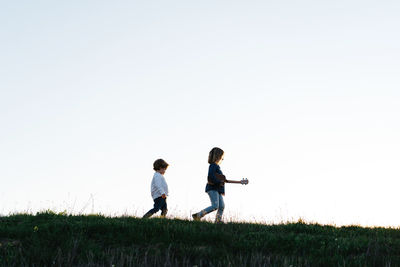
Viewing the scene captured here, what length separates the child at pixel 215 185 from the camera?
12766 mm

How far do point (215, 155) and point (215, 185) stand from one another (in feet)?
2.85

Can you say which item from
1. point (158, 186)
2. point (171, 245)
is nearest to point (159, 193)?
point (158, 186)

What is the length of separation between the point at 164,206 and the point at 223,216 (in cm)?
191

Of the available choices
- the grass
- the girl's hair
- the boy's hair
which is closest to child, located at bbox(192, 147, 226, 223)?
the girl's hair

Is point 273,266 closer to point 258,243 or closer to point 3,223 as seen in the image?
point 258,243

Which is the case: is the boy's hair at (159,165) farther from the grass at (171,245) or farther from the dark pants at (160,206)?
the grass at (171,245)

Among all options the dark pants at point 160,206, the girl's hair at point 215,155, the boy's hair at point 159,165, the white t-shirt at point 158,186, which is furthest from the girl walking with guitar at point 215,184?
the boy's hair at point 159,165

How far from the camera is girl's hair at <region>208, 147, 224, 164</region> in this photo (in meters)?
13.1

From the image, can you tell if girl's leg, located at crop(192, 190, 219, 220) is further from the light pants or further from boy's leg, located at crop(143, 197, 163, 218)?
boy's leg, located at crop(143, 197, 163, 218)

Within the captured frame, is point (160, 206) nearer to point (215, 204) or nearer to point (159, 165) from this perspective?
point (159, 165)

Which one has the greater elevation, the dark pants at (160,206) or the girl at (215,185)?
the girl at (215,185)

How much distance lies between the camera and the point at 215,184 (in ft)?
42.5

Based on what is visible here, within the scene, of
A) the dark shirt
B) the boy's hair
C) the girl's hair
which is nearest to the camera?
the dark shirt

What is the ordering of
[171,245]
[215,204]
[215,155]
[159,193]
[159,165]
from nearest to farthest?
1. [171,245]
2. [215,204]
3. [215,155]
4. [159,193]
5. [159,165]
